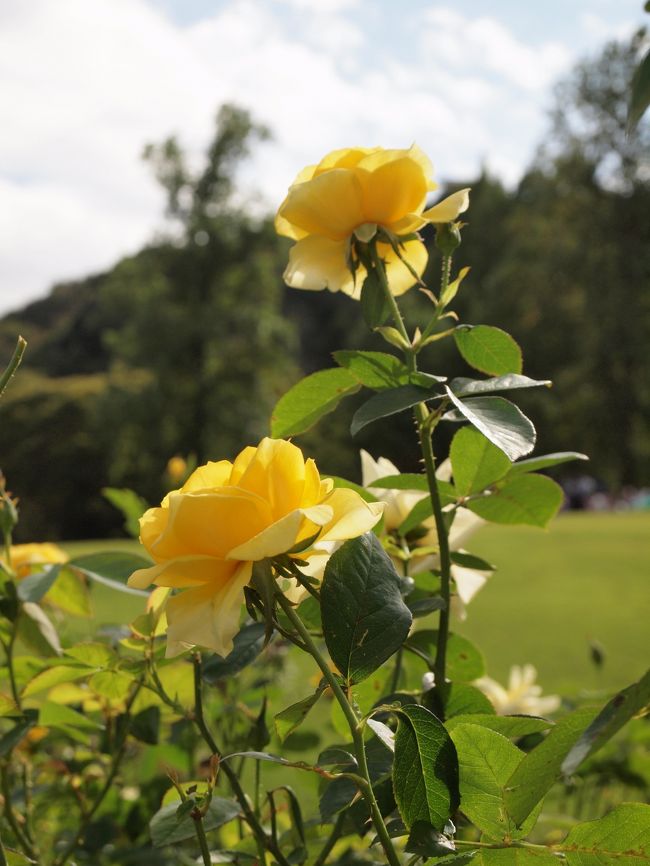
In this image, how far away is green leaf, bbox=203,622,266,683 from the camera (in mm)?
314

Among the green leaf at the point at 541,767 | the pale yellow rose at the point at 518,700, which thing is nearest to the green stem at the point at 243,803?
the green leaf at the point at 541,767

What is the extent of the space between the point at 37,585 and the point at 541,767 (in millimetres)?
216

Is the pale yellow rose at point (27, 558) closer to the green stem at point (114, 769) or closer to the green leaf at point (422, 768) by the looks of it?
the green stem at point (114, 769)

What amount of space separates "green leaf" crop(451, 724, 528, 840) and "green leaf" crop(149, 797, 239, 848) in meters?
0.08

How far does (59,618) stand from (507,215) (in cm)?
1535

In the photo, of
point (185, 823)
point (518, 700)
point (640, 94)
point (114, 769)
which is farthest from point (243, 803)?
point (518, 700)

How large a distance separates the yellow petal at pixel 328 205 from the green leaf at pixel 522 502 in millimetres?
115

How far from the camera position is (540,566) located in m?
2.95

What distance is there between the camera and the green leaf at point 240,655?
31 centimetres

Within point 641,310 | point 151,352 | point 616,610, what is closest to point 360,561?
point 616,610

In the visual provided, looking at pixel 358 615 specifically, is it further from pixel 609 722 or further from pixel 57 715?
pixel 57 715

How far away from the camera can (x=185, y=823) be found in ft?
0.99

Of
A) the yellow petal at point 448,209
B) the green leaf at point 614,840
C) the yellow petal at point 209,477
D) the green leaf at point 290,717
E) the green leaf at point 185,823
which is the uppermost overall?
the yellow petal at point 448,209

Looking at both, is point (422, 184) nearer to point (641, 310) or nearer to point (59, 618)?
point (59, 618)
